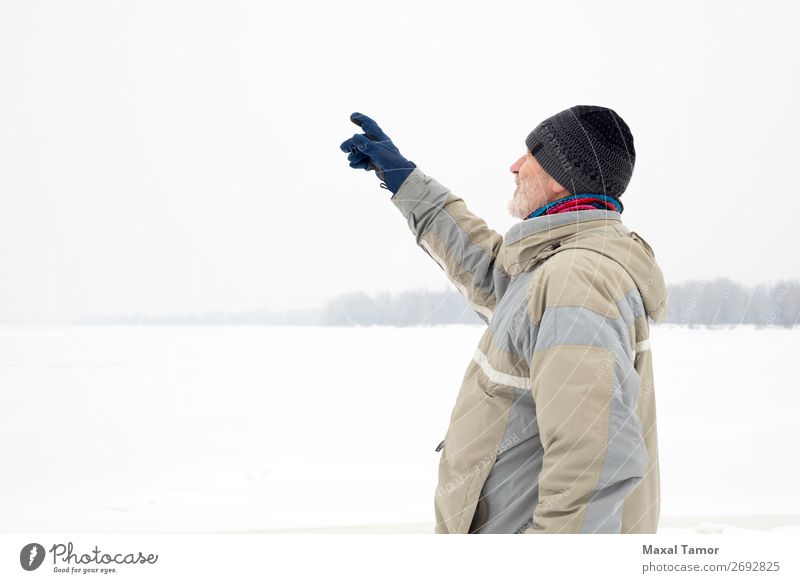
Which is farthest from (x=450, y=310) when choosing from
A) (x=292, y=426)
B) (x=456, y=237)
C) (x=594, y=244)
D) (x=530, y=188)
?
(x=292, y=426)

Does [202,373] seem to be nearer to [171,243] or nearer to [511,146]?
[171,243]

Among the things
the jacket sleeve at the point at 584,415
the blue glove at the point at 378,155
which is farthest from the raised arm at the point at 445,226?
the jacket sleeve at the point at 584,415

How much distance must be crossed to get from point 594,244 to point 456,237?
45 cm

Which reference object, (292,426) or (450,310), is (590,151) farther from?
(292,426)

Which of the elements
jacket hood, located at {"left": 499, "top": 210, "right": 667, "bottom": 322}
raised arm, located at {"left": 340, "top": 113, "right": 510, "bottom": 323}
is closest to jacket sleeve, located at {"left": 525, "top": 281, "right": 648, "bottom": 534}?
jacket hood, located at {"left": 499, "top": 210, "right": 667, "bottom": 322}

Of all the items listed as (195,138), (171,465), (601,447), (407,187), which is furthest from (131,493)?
(601,447)

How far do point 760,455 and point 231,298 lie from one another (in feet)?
8.50

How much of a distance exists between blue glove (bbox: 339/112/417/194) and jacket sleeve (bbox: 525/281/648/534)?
659mm

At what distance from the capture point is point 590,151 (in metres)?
1.11

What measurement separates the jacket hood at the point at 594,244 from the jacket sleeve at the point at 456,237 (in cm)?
26

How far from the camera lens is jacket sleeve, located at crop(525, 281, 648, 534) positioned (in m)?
0.87

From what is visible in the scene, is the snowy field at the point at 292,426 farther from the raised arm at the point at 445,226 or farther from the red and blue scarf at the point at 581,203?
the red and blue scarf at the point at 581,203

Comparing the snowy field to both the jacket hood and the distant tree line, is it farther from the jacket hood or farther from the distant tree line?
the jacket hood

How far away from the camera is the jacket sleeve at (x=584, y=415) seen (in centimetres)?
87
